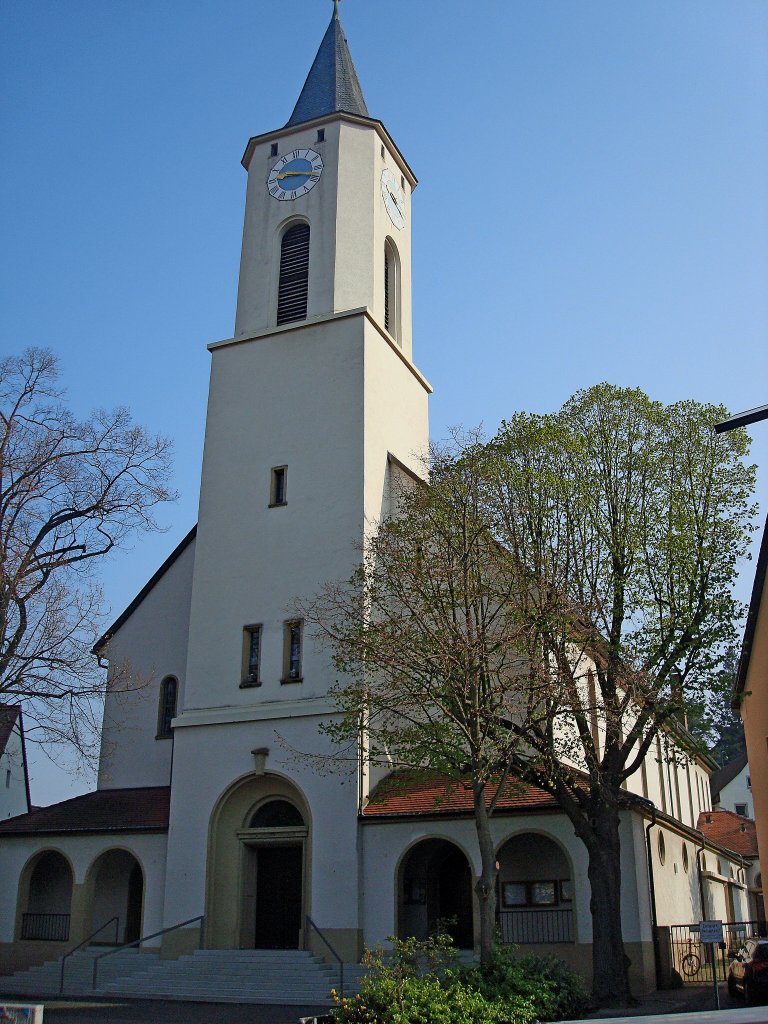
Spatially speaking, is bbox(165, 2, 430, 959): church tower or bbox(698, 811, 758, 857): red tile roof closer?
bbox(165, 2, 430, 959): church tower

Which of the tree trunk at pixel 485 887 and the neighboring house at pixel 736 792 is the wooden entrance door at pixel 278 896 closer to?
the tree trunk at pixel 485 887

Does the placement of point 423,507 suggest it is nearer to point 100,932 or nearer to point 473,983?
point 473,983

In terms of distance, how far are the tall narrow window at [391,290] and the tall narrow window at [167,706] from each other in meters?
12.3

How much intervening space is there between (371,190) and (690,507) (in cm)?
1551

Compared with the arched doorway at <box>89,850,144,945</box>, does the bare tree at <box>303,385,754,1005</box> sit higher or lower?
higher

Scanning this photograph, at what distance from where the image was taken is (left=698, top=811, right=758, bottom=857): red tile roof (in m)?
46.4

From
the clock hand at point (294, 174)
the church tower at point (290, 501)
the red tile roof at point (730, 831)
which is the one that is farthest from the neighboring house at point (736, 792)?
the clock hand at point (294, 174)

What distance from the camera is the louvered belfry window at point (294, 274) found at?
97.9 feet

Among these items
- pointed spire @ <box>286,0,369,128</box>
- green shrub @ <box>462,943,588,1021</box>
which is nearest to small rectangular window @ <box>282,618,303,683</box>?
green shrub @ <box>462,943,588,1021</box>

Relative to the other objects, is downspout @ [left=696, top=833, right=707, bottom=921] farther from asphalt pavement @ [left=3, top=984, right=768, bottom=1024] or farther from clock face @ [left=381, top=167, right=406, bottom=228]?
clock face @ [left=381, top=167, right=406, bottom=228]

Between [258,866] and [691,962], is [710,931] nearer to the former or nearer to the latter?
[691,962]

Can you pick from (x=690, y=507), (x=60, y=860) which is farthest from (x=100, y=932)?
(x=690, y=507)

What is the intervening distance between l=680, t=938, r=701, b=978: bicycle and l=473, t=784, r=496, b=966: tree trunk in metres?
7.85

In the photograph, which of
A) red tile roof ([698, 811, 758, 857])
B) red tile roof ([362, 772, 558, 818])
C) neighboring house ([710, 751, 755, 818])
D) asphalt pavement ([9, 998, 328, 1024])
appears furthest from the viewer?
neighboring house ([710, 751, 755, 818])
